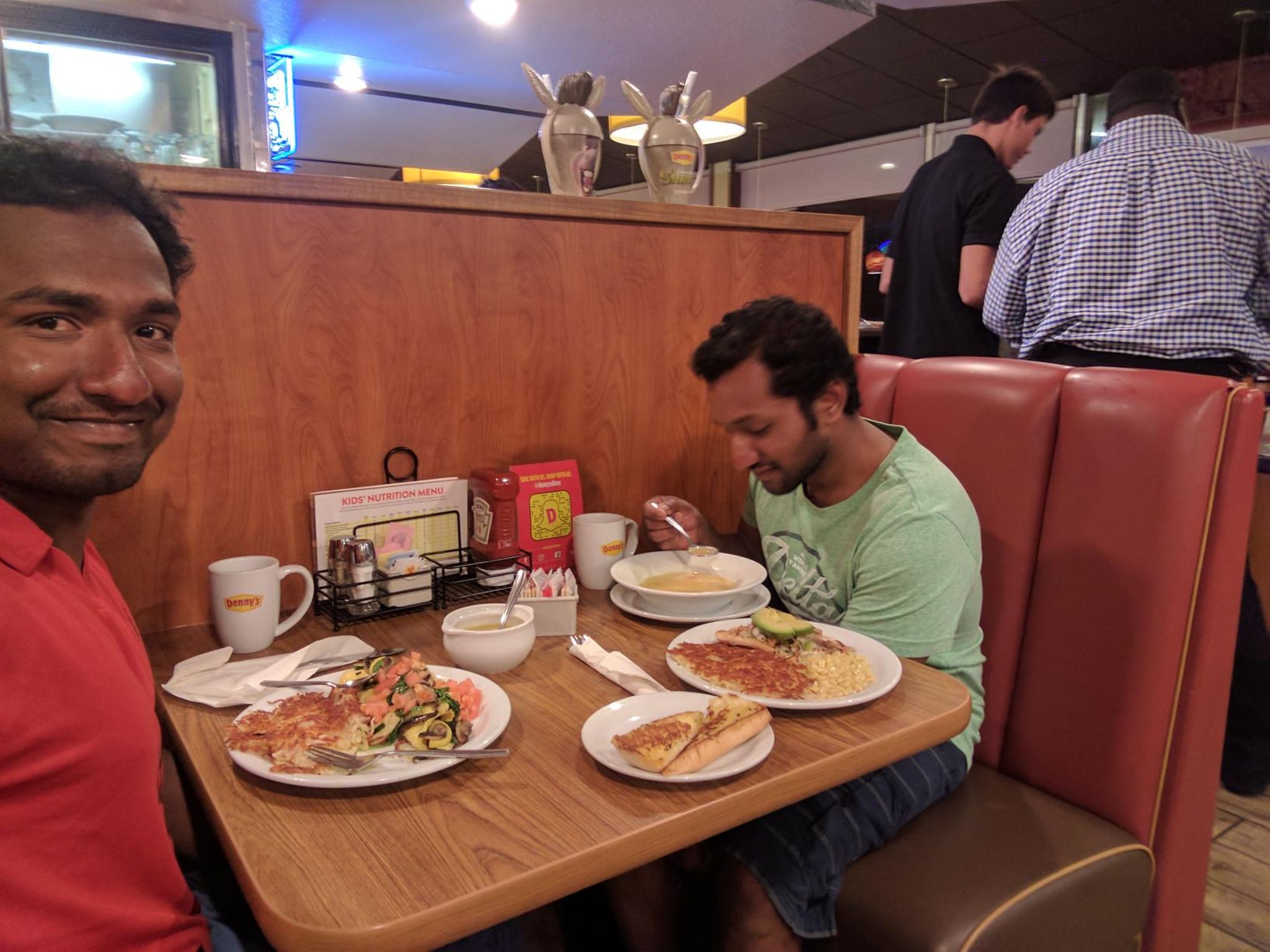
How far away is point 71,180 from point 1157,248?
225 centimetres

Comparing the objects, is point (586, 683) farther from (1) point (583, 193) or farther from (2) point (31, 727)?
(1) point (583, 193)

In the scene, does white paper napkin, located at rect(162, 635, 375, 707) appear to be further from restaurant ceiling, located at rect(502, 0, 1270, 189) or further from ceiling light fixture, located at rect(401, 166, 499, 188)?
ceiling light fixture, located at rect(401, 166, 499, 188)

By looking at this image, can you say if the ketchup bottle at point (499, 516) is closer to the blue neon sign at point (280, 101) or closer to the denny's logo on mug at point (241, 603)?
the denny's logo on mug at point (241, 603)

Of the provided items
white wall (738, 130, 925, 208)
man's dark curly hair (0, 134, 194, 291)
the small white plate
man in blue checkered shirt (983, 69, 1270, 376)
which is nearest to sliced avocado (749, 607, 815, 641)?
the small white plate

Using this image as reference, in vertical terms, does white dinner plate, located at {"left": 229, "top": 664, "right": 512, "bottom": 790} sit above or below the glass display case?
below

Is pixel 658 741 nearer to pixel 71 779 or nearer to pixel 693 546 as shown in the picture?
pixel 71 779

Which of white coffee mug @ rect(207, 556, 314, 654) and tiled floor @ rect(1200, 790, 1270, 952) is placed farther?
tiled floor @ rect(1200, 790, 1270, 952)

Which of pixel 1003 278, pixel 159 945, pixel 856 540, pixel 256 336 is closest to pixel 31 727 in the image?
pixel 159 945

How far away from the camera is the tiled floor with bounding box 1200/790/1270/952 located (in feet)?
6.01

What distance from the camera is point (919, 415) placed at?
166 centimetres

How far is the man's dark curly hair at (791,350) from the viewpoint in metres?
1.45

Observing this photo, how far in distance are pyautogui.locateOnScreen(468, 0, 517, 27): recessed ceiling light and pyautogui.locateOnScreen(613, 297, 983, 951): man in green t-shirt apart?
284cm

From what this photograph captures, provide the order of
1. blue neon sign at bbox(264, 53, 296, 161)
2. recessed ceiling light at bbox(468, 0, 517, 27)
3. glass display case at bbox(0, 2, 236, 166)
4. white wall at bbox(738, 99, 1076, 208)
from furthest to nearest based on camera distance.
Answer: white wall at bbox(738, 99, 1076, 208), blue neon sign at bbox(264, 53, 296, 161), recessed ceiling light at bbox(468, 0, 517, 27), glass display case at bbox(0, 2, 236, 166)

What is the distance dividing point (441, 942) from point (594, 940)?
3.77 ft
